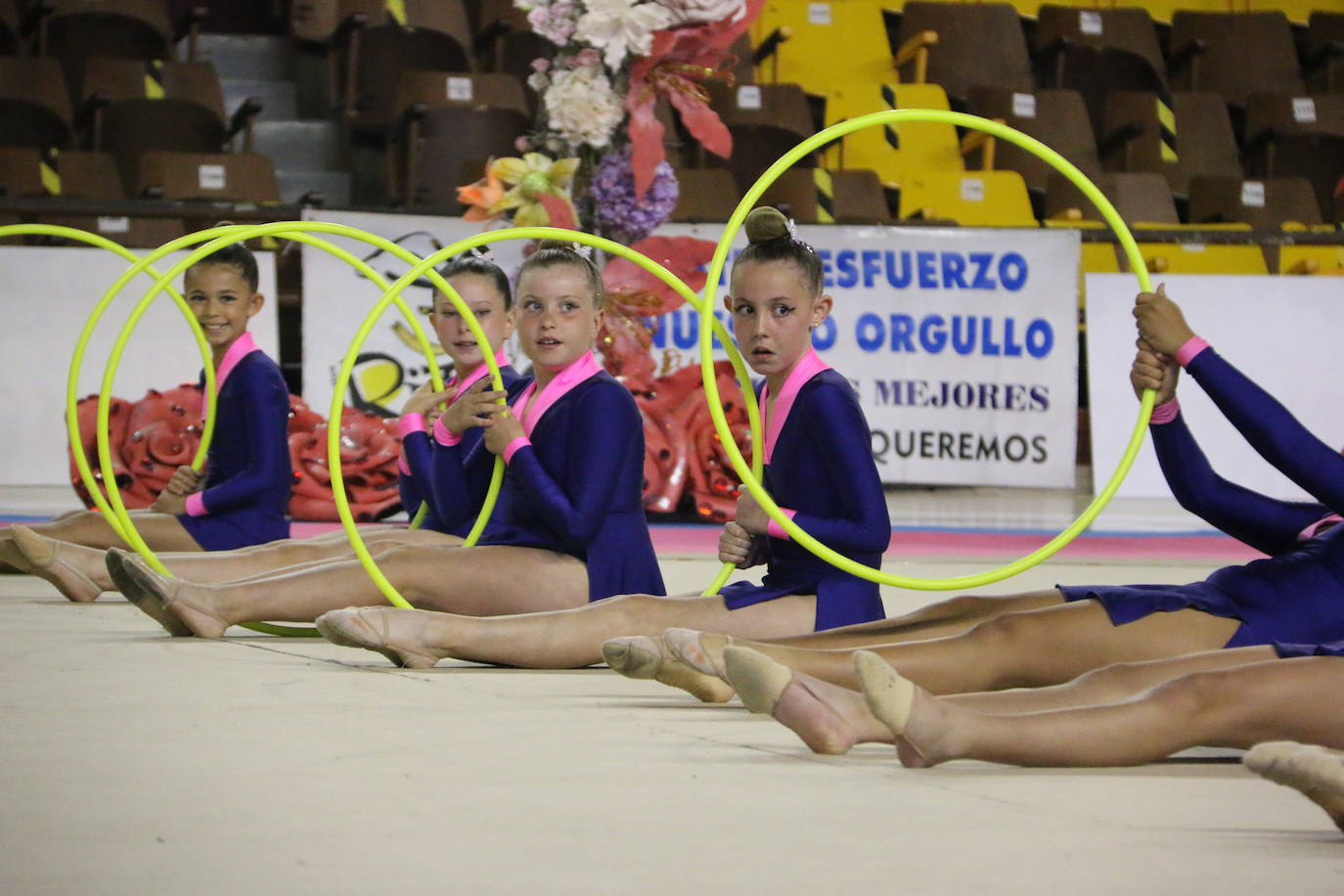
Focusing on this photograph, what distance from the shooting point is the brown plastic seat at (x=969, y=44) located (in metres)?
11.1

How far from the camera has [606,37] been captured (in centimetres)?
648

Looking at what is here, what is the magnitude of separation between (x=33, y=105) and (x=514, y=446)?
627 cm

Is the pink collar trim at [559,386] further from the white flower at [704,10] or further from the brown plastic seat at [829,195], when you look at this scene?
the brown plastic seat at [829,195]

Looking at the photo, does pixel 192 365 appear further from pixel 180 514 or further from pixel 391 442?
pixel 180 514

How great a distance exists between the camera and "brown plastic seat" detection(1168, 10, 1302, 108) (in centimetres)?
1192

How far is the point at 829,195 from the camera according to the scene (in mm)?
9391

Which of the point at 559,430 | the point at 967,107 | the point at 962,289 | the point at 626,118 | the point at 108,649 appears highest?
the point at 967,107

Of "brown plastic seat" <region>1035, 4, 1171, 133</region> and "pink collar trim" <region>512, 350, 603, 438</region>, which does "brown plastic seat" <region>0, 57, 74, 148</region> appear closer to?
"pink collar trim" <region>512, 350, 603, 438</region>

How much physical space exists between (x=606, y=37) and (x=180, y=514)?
2760 mm

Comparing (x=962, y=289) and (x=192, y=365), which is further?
(x=962, y=289)

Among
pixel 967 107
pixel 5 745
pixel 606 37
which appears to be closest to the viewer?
pixel 5 745

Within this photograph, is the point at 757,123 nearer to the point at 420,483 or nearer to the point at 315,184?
the point at 315,184

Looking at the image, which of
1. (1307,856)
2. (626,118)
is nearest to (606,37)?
(626,118)

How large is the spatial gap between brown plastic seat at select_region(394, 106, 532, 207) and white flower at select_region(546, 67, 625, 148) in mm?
2147
